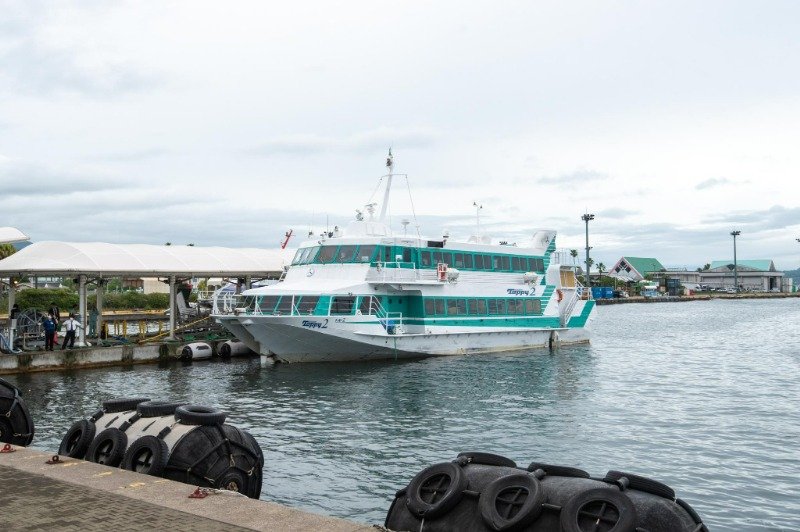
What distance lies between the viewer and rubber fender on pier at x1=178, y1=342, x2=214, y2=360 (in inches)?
1534

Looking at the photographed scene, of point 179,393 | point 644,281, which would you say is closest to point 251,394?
point 179,393

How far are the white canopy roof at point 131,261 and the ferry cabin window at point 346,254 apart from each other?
937 centimetres

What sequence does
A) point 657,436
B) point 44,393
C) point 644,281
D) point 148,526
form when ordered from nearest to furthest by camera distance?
point 148,526 → point 657,436 → point 44,393 → point 644,281

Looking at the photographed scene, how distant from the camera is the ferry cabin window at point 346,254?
119 ft

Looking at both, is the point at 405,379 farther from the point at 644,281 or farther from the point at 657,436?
the point at 644,281

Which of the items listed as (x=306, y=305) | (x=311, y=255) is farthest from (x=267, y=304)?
(x=311, y=255)

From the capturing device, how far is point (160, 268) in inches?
1554

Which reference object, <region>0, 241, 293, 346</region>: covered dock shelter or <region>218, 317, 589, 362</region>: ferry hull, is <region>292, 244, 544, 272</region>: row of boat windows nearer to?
<region>218, 317, 589, 362</region>: ferry hull

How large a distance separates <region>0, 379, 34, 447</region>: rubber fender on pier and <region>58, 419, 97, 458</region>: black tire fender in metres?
2.68

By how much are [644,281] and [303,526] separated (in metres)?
194

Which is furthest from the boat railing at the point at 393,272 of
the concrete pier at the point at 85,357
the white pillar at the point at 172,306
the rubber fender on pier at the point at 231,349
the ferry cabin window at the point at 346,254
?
the concrete pier at the point at 85,357

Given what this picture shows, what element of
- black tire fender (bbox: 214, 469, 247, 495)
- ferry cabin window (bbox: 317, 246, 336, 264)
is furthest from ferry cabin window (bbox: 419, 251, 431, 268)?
black tire fender (bbox: 214, 469, 247, 495)

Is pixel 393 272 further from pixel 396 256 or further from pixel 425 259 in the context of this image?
pixel 425 259

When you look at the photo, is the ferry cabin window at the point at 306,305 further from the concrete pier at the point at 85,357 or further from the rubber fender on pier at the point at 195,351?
the concrete pier at the point at 85,357
